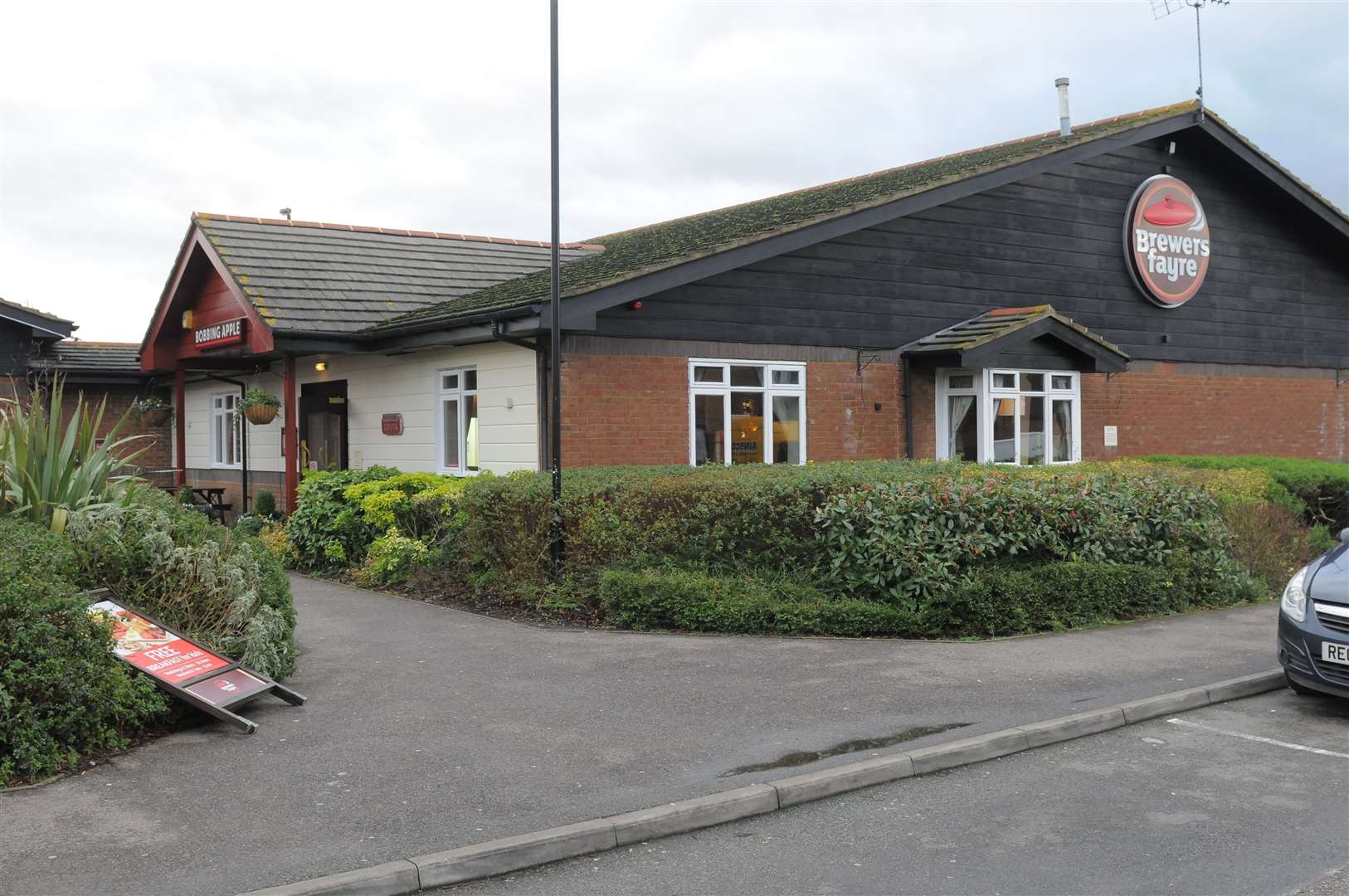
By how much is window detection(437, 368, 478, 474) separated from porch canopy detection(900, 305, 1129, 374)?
20.6 ft

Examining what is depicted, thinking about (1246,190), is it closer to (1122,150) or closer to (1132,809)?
(1122,150)

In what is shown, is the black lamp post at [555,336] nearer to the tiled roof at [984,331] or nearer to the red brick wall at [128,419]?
the tiled roof at [984,331]

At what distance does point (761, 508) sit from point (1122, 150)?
495 inches

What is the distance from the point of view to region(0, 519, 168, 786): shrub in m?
6.28

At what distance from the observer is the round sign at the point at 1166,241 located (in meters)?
20.2

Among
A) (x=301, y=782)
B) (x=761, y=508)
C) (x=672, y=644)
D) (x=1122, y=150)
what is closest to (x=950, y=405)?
(x=1122, y=150)

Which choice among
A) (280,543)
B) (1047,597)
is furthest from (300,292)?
(1047,597)

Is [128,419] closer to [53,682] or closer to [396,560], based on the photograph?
[396,560]

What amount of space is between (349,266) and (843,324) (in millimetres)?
8028

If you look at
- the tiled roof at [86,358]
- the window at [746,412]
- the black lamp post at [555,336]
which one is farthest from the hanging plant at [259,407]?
the black lamp post at [555,336]

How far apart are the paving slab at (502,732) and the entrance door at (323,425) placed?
889 centimetres

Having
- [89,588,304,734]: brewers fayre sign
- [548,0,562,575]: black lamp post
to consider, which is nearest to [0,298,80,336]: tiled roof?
[548,0,562,575]: black lamp post

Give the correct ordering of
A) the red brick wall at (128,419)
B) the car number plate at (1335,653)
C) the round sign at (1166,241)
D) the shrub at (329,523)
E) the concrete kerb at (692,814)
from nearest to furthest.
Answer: the concrete kerb at (692,814)
the car number plate at (1335,653)
the shrub at (329,523)
the round sign at (1166,241)
the red brick wall at (128,419)

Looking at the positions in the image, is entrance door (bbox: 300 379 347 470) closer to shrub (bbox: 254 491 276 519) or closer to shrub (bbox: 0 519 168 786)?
shrub (bbox: 254 491 276 519)
